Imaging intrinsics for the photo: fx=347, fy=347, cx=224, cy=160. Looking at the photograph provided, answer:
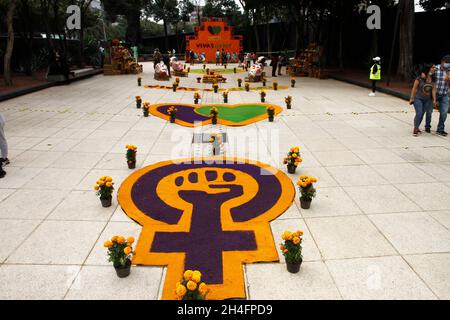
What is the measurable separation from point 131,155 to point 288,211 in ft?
12.9

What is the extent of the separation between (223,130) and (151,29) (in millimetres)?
75454

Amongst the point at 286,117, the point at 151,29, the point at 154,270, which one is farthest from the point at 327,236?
the point at 151,29

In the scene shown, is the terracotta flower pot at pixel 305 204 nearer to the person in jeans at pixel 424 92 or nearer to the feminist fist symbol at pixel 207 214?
the feminist fist symbol at pixel 207 214

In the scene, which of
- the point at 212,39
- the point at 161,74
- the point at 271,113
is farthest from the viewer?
the point at 212,39

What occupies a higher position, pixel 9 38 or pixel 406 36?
pixel 406 36

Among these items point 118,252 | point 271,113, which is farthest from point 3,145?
point 271,113

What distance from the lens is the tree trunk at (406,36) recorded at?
1978 centimetres

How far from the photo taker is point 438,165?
8.37 metres

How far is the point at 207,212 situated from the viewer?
6262mm

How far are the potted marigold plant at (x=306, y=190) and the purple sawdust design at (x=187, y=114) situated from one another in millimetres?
7327

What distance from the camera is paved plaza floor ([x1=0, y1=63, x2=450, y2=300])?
14.7 ft

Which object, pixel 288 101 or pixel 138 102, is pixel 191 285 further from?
pixel 138 102

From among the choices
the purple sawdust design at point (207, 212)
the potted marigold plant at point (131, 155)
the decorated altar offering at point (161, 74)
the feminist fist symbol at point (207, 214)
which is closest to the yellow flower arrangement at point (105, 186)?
the feminist fist symbol at point (207, 214)

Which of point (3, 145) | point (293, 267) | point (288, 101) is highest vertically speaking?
point (288, 101)
